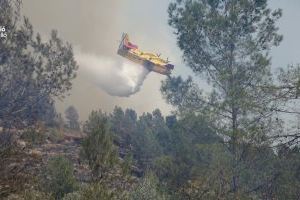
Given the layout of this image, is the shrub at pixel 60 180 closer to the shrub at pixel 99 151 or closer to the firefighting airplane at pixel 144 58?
the shrub at pixel 99 151

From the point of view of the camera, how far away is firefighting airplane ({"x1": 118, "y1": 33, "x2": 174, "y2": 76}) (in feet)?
216

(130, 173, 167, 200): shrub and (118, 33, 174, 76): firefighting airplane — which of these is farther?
(118, 33, 174, 76): firefighting airplane

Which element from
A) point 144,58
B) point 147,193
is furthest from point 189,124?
point 144,58

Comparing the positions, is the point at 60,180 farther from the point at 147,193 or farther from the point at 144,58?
the point at 144,58

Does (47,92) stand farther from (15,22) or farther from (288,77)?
(288,77)

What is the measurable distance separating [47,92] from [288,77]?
20.2m

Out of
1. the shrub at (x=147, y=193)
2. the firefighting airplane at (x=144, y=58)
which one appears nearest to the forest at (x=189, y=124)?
the shrub at (x=147, y=193)

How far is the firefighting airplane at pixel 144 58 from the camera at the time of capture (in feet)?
216

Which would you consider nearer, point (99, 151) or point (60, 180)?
point (99, 151)

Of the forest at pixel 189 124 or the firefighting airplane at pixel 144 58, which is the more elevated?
the firefighting airplane at pixel 144 58

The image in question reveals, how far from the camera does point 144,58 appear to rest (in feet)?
223

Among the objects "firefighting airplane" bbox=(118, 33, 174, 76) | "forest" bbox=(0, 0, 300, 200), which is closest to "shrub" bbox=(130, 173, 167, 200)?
"forest" bbox=(0, 0, 300, 200)

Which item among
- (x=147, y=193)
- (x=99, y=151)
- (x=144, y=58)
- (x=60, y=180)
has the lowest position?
(x=147, y=193)

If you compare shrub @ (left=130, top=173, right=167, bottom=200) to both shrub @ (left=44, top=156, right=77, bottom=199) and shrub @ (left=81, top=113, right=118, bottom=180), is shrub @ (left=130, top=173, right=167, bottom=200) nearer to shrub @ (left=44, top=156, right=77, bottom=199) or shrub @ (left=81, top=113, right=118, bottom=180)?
shrub @ (left=81, top=113, right=118, bottom=180)
